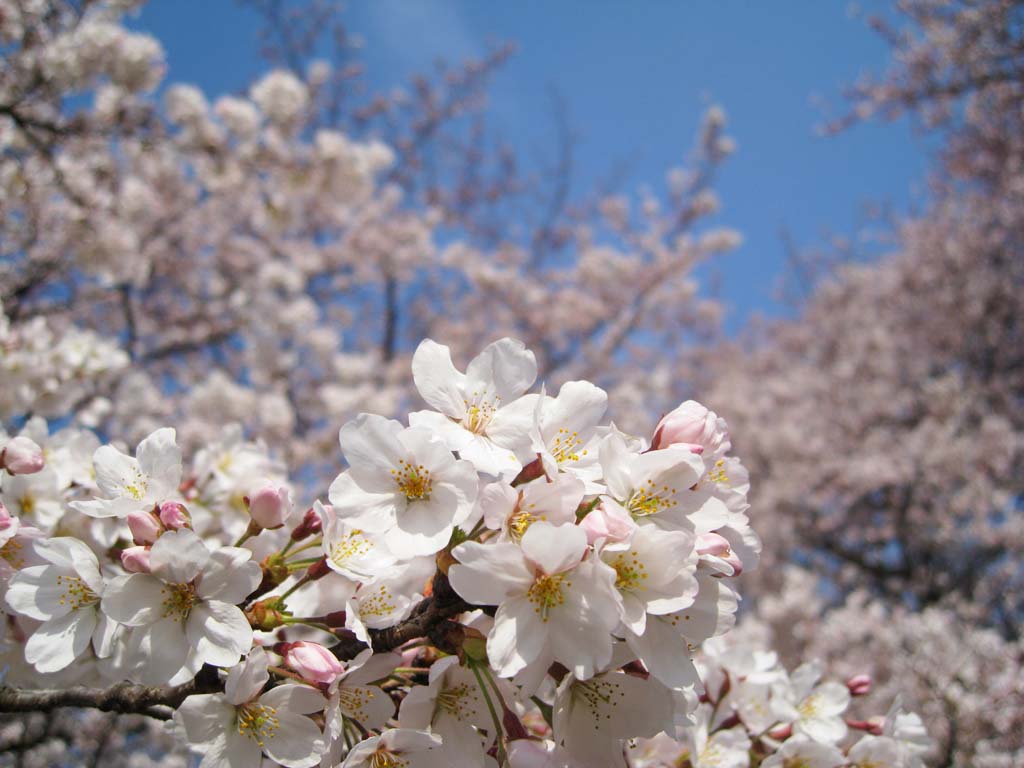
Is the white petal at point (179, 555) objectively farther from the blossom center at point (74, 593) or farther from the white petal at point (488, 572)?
the white petal at point (488, 572)

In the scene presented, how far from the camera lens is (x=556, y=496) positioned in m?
1.12

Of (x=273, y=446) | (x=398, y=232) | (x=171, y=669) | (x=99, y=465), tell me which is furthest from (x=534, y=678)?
(x=398, y=232)

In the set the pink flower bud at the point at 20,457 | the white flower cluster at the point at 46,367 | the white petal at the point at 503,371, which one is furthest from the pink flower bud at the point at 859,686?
the white flower cluster at the point at 46,367

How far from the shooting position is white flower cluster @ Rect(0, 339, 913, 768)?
3.53 ft

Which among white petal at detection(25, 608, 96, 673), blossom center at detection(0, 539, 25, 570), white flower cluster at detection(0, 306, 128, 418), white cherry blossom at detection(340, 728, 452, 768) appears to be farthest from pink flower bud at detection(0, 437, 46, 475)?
white flower cluster at detection(0, 306, 128, 418)

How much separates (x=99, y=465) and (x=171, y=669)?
0.45 m

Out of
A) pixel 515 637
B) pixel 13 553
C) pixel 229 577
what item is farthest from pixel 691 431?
pixel 13 553

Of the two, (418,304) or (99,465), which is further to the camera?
(418,304)

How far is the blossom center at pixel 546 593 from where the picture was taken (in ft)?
3.52

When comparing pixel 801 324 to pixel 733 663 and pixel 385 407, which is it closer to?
pixel 385 407

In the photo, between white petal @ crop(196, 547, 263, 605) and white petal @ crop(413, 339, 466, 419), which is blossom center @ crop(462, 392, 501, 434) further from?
white petal @ crop(196, 547, 263, 605)

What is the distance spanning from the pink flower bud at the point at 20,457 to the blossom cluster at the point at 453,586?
0.32 metres

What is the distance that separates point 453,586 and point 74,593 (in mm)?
783

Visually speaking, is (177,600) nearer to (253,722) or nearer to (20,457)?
(253,722)
